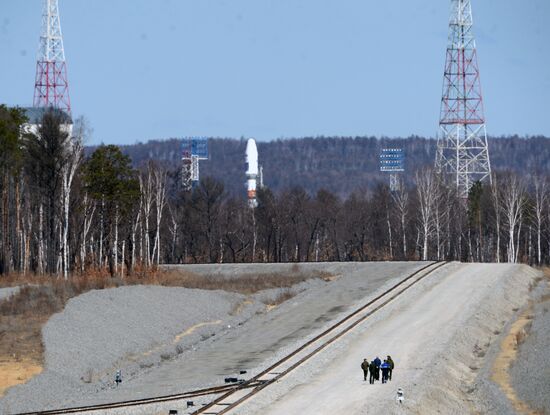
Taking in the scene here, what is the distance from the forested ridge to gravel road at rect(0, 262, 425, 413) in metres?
12.4

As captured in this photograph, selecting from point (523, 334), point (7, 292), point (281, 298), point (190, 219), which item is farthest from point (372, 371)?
point (190, 219)

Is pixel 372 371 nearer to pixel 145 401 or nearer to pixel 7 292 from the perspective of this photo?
pixel 145 401

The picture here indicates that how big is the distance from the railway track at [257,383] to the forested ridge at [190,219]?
21785 mm

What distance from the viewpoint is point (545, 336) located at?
161ft

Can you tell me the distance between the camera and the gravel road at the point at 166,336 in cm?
4088

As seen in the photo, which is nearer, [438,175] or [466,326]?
[466,326]

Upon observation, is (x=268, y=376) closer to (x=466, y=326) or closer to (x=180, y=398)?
(x=180, y=398)

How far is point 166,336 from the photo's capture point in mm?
52938

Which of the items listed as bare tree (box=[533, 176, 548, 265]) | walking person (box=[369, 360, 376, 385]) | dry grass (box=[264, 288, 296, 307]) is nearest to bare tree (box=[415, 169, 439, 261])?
bare tree (box=[533, 176, 548, 265])

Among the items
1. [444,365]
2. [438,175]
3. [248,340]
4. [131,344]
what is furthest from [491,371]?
[438,175]

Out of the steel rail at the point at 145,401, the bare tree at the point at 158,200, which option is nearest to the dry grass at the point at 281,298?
the bare tree at the point at 158,200

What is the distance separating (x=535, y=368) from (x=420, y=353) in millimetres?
4477

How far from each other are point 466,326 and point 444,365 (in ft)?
30.9

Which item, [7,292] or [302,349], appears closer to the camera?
[302,349]
